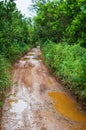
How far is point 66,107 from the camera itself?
9.52 metres

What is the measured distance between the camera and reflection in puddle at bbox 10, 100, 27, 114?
8.74 m

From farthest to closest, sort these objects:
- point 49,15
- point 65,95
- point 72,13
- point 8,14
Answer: point 49,15, point 72,13, point 8,14, point 65,95

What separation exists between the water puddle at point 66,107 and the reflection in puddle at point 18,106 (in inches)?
55.4

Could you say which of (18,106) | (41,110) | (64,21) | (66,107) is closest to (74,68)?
(66,107)

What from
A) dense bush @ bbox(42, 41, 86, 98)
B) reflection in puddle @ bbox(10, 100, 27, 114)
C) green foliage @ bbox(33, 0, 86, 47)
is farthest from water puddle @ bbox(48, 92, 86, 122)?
green foliage @ bbox(33, 0, 86, 47)

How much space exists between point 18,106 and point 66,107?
82.2 inches

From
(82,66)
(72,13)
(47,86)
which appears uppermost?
(72,13)

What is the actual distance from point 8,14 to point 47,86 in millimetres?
4734

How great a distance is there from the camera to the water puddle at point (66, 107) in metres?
8.46

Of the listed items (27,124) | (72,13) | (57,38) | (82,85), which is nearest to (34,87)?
(82,85)

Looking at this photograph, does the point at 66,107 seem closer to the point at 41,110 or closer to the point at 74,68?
the point at 41,110

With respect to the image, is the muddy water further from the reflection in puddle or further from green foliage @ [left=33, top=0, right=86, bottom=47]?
green foliage @ [left=33, top=0, right=86, bottom=47]

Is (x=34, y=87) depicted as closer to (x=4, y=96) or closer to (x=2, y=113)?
(x=4, y=96)

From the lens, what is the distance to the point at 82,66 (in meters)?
9.15
